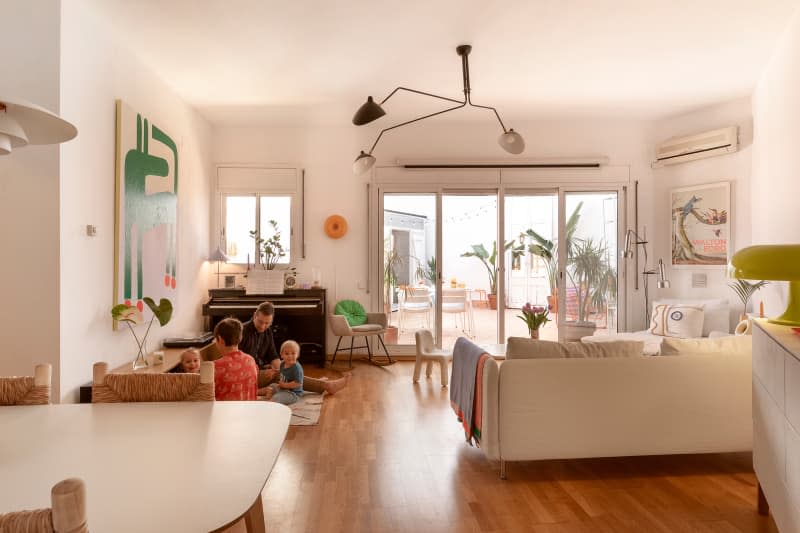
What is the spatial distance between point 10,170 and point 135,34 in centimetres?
143

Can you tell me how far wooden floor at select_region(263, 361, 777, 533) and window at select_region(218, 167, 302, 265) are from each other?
3.10m

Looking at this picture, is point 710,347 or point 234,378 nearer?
point 710,347

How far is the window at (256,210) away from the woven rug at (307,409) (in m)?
2.23

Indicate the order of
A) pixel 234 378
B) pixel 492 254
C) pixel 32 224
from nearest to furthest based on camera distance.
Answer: pixel 32 224
pixel 234 378
pixel 492 254

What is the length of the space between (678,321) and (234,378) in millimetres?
4579

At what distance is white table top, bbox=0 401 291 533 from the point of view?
1004 millimetres

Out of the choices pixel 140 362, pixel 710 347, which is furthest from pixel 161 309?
pixel 710 347

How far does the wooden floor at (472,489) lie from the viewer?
2348mm

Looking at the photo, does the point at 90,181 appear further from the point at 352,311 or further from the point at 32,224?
the point at 352,311

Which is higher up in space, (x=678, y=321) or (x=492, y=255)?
(x=492, y=255)

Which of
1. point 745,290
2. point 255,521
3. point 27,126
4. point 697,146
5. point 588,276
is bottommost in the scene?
point 255,521

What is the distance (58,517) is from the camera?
728 mm

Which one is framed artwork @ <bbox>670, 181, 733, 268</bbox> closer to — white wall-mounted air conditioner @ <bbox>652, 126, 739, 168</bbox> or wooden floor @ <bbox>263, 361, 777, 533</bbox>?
white wall-mounted air conditioner @ <bbox>652, 126, 739, 168</bbox>

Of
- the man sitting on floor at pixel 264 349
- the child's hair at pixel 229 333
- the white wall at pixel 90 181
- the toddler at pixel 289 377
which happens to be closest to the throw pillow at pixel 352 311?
the man sitting on floor at pixel 264 349
